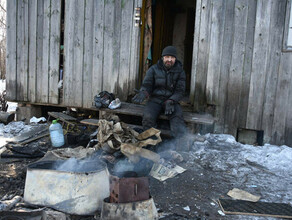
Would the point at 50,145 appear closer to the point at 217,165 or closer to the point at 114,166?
the point at 114,166

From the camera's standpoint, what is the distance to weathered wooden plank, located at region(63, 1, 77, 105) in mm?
6785

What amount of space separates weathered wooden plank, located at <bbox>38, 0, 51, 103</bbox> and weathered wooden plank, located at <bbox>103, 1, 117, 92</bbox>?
1.50 m

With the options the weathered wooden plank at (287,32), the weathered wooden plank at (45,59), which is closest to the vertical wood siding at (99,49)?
→ the weathered wooden plank at (45,59)

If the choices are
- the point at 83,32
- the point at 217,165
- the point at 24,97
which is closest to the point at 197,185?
the point at 217,165

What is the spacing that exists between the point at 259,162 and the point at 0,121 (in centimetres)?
589

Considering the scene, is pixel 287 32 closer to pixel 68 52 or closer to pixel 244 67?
pixel 244 67

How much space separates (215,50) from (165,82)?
1221 millimetres

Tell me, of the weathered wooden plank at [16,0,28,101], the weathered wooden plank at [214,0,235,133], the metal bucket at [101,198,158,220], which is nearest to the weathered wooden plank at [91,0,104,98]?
the weathered wooden plank at [16,0,28,101]

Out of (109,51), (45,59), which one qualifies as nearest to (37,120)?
(45,59)

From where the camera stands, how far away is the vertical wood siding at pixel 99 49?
6.44 meters

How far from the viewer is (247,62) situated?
5613 millimetres

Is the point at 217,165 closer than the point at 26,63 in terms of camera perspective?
Yes

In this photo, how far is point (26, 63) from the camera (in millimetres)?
7340

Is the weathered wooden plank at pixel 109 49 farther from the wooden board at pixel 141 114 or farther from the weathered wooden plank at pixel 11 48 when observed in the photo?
the weathered wooden plank at pixel 11 48
